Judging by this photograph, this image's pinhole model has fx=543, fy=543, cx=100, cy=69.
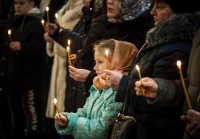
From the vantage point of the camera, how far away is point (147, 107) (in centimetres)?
312

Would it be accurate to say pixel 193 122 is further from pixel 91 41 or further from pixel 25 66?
pixel 25 66

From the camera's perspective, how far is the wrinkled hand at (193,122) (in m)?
2.59

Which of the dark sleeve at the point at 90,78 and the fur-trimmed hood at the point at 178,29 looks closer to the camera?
the fur-trimmed hood at the point at 178,29

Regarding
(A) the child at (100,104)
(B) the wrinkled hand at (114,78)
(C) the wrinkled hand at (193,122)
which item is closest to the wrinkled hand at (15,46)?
(A) the child at (100,104)

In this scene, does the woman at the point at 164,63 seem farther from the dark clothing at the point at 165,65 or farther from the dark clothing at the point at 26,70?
the dark clothing at the point at 26,70

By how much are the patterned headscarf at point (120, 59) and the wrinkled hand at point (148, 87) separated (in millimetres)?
674

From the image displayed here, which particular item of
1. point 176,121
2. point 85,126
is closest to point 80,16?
point 85,126

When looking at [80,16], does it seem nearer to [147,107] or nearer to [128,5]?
[128,5]

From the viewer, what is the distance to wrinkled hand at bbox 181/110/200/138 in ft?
8.49

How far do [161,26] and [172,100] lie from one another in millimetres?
486

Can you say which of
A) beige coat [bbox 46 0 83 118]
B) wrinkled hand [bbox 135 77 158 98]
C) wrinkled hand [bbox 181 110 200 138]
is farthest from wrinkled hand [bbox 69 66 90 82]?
wrinkled hand [bbox 181 110 200 138]

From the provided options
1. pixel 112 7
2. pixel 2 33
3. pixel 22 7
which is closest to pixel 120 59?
pixel 112 7

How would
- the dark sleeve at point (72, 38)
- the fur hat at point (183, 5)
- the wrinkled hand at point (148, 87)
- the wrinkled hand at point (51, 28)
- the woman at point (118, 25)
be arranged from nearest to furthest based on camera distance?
the wrinkled hand at point (148, 87) < the fur hat at point (183, 5) < the woman at point (118, 25) < the dark sleeve at point (72, 38) < the wrinkled hand at point (51, 28)

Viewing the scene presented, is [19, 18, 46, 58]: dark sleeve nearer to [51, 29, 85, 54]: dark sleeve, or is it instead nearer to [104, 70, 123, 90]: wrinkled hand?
[51, 29, 85, 54]: dark sleeve
